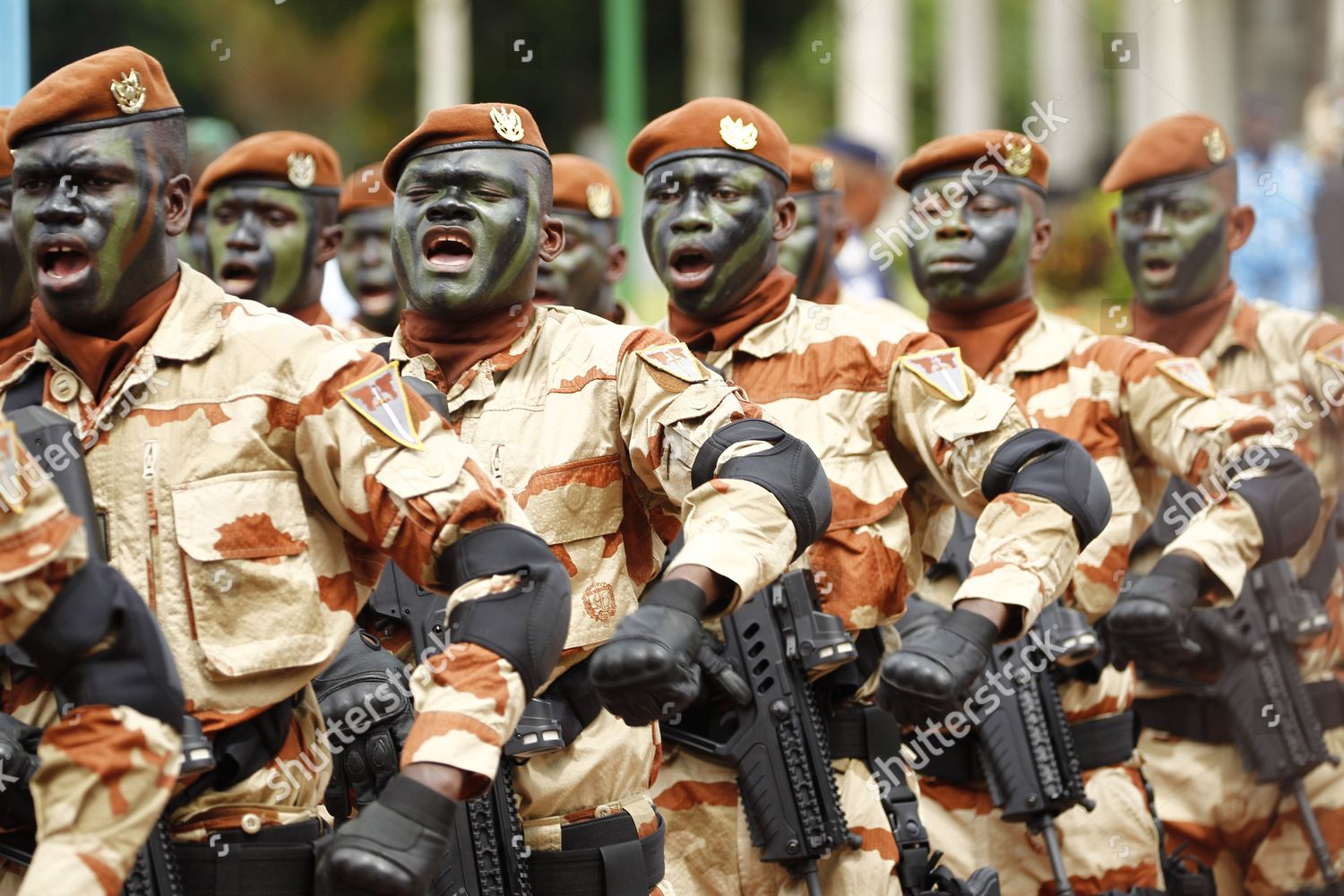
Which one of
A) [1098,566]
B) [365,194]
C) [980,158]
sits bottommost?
[1098,566]

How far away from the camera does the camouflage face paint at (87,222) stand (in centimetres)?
418

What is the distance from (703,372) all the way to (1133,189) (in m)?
3.66

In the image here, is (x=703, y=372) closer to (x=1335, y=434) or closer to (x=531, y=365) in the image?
(x=531, y=365)

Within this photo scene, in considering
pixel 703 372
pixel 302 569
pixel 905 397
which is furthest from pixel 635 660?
pixel 905 397

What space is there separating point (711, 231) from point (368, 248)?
273 centimetres

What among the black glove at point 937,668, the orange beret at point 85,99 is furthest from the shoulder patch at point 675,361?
the orange beret at point 85,99

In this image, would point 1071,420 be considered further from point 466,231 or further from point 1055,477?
point 466,231

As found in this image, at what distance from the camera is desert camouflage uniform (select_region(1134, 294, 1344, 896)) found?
7.53m

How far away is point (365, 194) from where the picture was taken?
830 cm

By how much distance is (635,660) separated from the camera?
385cm

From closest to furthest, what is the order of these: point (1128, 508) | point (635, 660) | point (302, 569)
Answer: point (635, 660) → point (302, 569) → point (1128, 508)

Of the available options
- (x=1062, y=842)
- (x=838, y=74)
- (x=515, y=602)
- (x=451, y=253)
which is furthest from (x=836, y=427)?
(x=838, y=74)

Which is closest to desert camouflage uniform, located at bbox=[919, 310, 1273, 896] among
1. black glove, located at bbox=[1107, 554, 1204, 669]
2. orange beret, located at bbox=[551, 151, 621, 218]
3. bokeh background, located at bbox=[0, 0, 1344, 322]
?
black glove, located at bbox=[1107, 554, 1204, 669]

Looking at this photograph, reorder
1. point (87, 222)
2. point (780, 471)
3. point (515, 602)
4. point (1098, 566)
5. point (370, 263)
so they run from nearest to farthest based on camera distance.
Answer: point (515, 602)
point (87, 222)
point (780, 471)
point (1098, 566)
point (370, 263)
